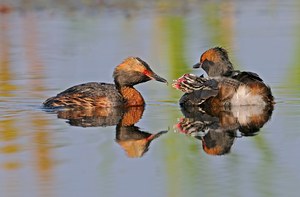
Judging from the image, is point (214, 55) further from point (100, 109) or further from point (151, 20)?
point (151, 20)

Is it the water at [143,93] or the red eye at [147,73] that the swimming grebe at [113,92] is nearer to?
the red eye at [147,73]

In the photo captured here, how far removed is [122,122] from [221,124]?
3.29 feet

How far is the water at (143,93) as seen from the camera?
23.6 feet

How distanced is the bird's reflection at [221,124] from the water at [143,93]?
107 millimetres

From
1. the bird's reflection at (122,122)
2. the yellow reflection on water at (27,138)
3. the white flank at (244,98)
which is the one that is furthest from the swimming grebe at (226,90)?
the yellow reflection on water at (27,138)

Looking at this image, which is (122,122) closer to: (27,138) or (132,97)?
(132,97)

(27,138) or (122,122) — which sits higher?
(27,138)

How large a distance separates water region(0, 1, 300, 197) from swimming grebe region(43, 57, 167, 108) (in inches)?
8.8

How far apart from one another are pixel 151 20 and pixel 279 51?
4.55 meters

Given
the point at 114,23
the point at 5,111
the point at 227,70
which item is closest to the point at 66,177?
the point at 5,111

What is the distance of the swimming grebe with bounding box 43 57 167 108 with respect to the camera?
36.2ft

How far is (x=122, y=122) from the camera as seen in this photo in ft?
33.1

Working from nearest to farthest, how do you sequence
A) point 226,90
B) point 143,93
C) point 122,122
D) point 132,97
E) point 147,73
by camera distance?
point 122,122, point 226,90, point 132,97, point 147,73, point 143,93

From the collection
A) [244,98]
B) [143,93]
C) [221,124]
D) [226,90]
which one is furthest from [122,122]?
[143,93]
